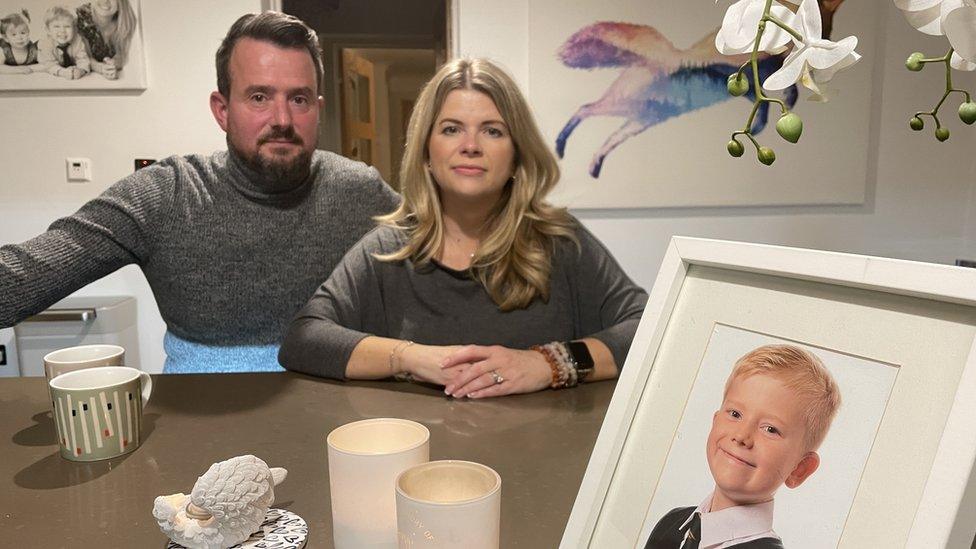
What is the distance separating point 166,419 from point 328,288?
0.47m

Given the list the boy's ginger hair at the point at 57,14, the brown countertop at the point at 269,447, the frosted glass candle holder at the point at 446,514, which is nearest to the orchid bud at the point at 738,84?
the frosted glass candle holder at the point at 446,514

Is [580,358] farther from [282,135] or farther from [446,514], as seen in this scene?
[282,135]

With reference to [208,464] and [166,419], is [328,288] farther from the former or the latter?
[208,464]

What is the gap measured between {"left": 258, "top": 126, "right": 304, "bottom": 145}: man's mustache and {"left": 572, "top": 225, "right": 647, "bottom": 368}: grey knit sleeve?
0.62 m

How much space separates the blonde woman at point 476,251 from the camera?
1301 mm

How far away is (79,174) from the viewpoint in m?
2.52

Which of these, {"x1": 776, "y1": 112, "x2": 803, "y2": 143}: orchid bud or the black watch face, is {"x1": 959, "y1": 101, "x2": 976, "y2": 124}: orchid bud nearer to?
{"x1": 776, "y1": 112, "x2": 803, "y2": 143}: orchid bud

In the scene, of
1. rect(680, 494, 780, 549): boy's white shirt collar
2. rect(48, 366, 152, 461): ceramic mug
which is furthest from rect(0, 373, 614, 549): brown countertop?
rect(680, 494, 780, 549): boy's white shirt collar

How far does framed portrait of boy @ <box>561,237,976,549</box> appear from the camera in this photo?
0.92ft

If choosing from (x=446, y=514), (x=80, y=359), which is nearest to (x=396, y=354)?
(x=80, y=359)

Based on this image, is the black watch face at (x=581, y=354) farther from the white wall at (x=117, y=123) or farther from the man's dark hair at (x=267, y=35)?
the white wall at (x=117, y=123)

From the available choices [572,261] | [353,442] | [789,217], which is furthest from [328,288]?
[789,217]

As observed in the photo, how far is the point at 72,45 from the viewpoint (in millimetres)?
2445

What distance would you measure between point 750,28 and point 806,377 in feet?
0.62
